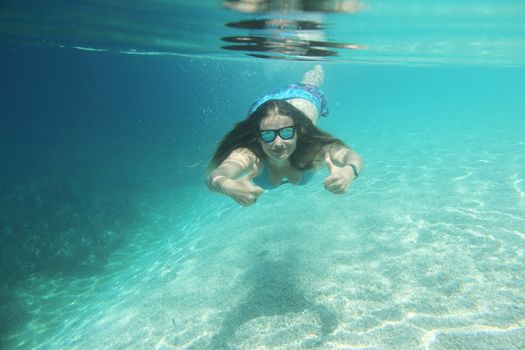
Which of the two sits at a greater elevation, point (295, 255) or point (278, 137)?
point (278, 137)

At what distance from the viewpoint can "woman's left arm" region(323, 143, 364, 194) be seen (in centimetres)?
302

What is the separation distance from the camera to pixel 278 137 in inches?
160

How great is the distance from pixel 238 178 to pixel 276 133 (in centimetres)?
87

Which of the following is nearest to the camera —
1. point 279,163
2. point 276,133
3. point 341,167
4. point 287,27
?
point 341,167

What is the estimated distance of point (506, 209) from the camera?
723 centimetres

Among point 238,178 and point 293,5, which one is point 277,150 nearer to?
point 238,178

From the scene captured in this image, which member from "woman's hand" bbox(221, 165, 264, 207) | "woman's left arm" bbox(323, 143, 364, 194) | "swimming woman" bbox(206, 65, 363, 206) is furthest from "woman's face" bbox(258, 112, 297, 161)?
"woman's hand" bbox(221, 165, 264, 207)

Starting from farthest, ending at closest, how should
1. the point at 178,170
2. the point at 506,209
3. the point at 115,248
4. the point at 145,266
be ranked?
the point at 178,170 < the point at 115,248 < the point at 145,266 < the point at 506,209

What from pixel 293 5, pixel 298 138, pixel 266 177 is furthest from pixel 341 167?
pixel 293 5

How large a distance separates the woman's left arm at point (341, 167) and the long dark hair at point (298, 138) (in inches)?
8.2

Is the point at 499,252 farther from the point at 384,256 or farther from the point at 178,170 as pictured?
the point at 178,170

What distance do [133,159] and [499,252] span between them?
22.6 meters

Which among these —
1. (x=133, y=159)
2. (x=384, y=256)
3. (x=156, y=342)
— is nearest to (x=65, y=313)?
(x=156, y=342)

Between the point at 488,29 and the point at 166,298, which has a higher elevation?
the point at 488,29
